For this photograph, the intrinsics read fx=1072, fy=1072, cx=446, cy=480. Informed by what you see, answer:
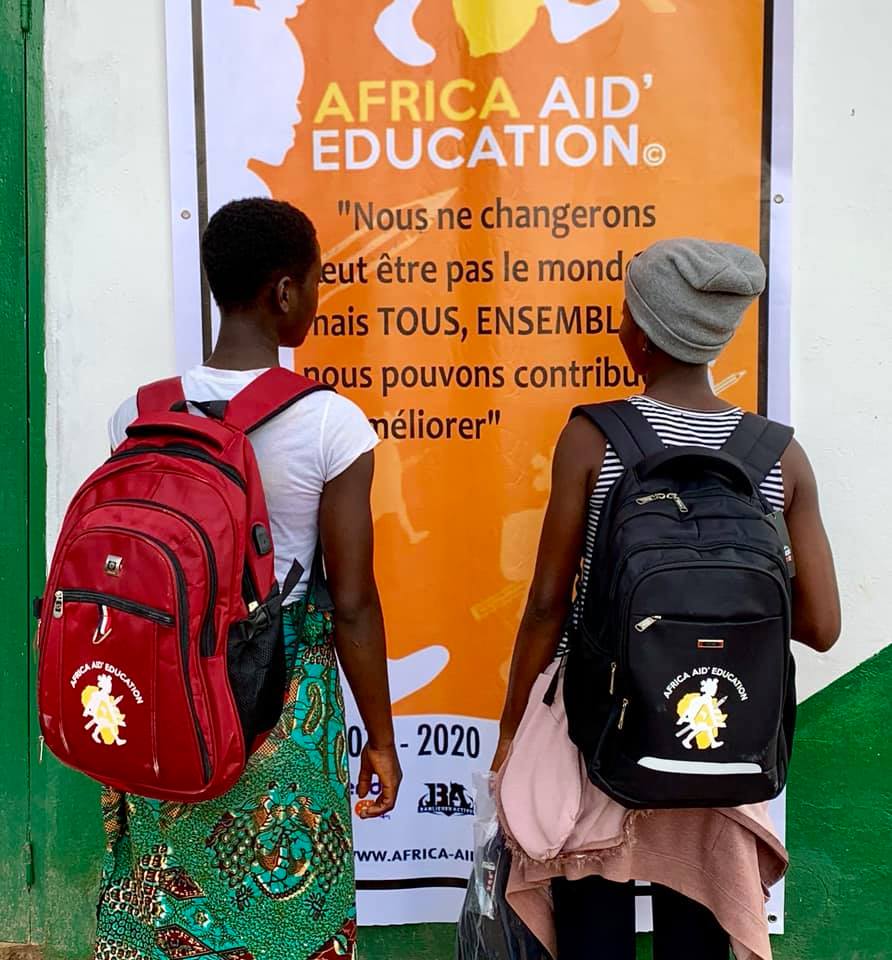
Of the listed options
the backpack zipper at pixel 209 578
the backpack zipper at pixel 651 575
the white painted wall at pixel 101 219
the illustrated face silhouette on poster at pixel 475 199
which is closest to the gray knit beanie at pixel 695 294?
the backpack zipper at pixel 651 575

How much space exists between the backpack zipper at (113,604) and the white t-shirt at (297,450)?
25cm

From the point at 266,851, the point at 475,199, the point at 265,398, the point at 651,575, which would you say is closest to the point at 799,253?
the point at 475,199

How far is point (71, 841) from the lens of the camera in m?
2.64

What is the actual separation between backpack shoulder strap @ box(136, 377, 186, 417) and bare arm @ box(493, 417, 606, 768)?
0.62m

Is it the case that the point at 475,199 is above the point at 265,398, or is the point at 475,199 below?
above

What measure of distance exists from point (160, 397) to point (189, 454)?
18 centimetres

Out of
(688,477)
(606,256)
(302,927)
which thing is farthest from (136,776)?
(606,256)

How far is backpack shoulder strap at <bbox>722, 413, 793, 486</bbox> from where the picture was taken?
69.2 inches

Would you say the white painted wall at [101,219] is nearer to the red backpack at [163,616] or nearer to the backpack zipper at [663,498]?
the red backpack at [163,616]

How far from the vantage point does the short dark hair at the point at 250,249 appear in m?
1.68

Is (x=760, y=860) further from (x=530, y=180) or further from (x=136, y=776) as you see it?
(x=530, y=180)

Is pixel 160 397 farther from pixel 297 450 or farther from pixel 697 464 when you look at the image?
pixel 697 464

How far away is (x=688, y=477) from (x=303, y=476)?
61 centimetres

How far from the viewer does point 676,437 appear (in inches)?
69.1
